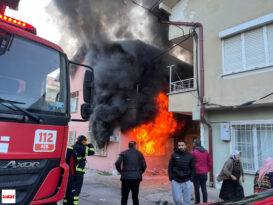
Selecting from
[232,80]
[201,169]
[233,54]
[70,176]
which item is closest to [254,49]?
Answer: [233,54]

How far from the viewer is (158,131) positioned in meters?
12.2

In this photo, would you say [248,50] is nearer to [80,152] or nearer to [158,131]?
[80,152]

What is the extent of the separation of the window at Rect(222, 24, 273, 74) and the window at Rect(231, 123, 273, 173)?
1.96m

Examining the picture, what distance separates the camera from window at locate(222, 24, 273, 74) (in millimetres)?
6438

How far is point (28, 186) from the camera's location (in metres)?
2.48

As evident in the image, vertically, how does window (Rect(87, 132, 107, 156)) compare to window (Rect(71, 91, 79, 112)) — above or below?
below

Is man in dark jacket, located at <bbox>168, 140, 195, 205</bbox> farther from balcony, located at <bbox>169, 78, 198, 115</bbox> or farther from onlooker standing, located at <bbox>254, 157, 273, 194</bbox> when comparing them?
balcony, located at <bbox>169, 78, 198, 115</bbox>

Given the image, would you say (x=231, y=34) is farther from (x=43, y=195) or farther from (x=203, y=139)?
(x=43, y=195)

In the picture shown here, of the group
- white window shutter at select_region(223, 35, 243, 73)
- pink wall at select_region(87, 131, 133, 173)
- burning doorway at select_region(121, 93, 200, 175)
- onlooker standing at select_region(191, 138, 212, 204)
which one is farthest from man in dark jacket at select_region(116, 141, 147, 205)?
burning doorway at select_region(121, 93, 200, 175)

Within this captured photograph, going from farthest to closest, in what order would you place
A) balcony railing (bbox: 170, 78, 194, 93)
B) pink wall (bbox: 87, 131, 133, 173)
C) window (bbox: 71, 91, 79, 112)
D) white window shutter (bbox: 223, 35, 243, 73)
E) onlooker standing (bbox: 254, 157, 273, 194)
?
window (bbox: 71, 91, 79, 112), pink wall (bbox: 87, 131, 133, 173), balcony railing (bbox: 170, 78, 194, 93), white window shutter (bbox: 223, 35, 243, 73), onlooker standing (bbox: 254, 157, 273, 194)

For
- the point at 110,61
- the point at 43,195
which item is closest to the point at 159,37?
the point at 110,61

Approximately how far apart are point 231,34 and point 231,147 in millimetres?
3947

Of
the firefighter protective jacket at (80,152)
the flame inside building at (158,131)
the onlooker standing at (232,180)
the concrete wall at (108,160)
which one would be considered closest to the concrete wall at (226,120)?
the onlooker standing at (232,180)

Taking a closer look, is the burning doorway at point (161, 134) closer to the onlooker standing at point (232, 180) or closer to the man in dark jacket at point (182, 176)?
the man in dark jacket at point (182, 176)
